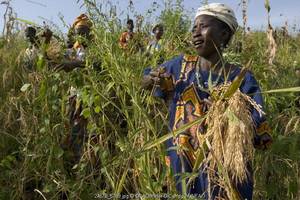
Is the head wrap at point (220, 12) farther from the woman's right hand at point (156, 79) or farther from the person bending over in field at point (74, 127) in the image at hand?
the person bending over in field at point (74, 127)

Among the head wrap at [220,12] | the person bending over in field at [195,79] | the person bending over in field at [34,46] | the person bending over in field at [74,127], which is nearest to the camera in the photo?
the person bending over in field at [195,79]

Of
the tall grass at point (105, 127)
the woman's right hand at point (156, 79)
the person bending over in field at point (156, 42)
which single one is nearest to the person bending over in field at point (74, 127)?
the tall grass at point (105, 127)

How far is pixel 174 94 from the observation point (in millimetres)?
1876

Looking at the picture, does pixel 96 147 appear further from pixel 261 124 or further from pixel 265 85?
pixel 265 85

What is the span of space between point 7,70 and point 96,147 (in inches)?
44.1

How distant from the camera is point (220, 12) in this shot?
186 cm

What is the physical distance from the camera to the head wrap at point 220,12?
1.86 meters

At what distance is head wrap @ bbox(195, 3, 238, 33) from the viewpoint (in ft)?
6.09

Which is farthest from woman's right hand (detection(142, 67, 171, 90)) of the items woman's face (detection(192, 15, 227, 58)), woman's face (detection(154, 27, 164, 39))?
woman's face (detection(154, 27, 164, 39))

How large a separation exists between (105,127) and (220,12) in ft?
2.32

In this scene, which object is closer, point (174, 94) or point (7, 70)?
point (174, 94)

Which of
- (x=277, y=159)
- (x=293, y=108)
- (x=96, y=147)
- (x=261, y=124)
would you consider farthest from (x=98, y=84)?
(x=293, y=108)

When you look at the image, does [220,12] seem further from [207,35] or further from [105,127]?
[105,127]

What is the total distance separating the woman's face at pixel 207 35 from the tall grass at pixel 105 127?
18 centimetres
